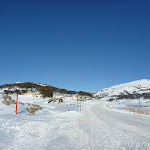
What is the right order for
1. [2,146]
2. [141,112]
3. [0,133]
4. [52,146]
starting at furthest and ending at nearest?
1. [141,112]
2. [0,133]
3. [52,146]
4. [2,146]

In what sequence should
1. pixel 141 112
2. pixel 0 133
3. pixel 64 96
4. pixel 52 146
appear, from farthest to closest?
pixel 64 96
pixel 141 112
pixel 0 133
pixel 52 146

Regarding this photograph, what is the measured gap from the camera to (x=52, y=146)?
614 centimetres

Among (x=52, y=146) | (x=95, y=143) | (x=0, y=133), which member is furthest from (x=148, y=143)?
(x=0, y=133)

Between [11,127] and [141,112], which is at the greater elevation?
[11,127]

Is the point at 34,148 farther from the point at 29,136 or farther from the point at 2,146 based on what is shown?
the point at 29,136

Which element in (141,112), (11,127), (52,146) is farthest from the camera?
(141,112)

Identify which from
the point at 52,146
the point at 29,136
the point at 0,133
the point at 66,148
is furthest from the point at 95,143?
the point at 0,133

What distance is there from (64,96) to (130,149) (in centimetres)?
13770

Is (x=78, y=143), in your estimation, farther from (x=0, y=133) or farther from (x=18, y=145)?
(x=0, y=133)

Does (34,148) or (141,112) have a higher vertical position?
(34,148)

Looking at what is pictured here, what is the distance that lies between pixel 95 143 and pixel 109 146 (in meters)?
0.70

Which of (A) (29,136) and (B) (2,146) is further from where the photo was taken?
(A) (29,136)

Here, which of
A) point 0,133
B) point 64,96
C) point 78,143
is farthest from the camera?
point 64,96

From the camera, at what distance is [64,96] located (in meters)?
142
